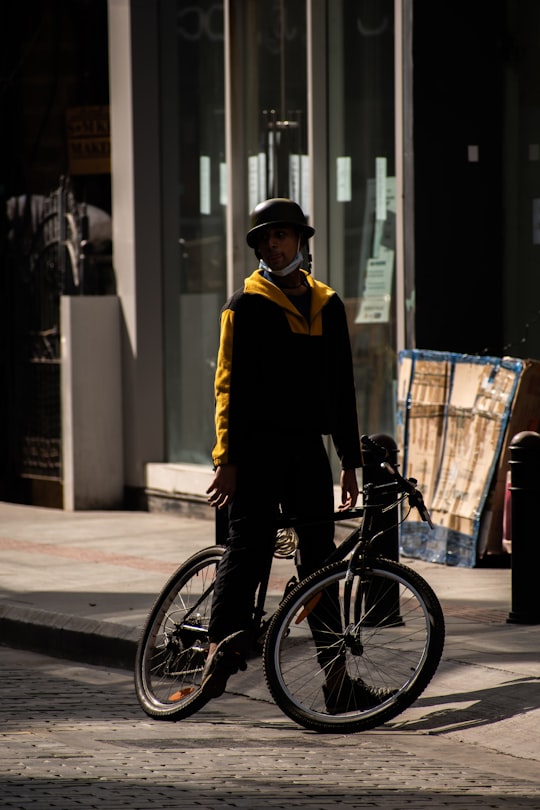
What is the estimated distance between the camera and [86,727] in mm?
6219

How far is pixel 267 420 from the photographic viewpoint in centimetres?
627

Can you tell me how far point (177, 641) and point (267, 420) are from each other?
966 mm

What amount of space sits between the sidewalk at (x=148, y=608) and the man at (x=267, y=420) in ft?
2.57

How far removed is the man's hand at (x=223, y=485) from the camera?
246 inches

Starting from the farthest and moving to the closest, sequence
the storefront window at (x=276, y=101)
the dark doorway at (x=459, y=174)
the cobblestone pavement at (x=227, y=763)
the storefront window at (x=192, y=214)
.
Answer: the storefront window at (x=192, y=214) < the storefront window at (x=276, y=101) < the dark doorway at (x=459, y=174) < the cobblestone pavement at (x=227, y=763)

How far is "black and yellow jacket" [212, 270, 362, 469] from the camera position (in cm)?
623

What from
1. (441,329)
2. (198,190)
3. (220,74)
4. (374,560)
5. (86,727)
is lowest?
(86,727)

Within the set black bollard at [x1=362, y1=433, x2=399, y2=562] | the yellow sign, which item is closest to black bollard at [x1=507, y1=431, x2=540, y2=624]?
black bollard at [x1=362, y1=433, x2=399, y2=562]

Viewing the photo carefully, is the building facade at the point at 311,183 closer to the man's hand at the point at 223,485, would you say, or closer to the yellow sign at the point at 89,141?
the yellow sign at the point at 89,141

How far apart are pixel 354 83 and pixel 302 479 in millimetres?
5369

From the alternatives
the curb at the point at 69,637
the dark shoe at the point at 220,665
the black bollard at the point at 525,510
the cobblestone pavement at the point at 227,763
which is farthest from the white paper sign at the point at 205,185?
the dark shoe at the point at 220,665

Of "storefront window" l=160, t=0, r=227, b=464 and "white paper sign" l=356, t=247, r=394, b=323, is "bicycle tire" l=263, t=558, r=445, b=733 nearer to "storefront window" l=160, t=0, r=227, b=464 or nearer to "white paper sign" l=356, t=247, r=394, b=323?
"white paper sign" l=356, t=247, r=394, b=323

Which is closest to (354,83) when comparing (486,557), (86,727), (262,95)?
(262,95)

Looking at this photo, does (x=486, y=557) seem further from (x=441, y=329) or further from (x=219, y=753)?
(x=219, y=753)
